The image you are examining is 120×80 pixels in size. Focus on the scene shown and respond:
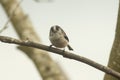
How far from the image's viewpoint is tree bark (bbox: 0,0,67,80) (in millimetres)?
2031

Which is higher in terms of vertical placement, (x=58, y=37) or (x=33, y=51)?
(x=58, y=37)

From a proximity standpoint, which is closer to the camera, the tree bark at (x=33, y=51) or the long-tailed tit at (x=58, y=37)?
the long-tailed tit at (x=58, y=37)

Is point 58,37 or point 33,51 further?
point 33,51

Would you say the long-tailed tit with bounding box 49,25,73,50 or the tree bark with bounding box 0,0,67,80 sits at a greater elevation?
the long-tailed tit with bounding box 49,25,73,50

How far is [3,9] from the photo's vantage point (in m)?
2.32

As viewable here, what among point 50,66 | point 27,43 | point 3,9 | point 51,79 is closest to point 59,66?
point 50,66

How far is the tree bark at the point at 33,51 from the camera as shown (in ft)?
6.66

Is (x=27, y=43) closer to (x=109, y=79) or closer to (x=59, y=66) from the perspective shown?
(x=109, y=79)

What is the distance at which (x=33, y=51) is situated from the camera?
2.25m

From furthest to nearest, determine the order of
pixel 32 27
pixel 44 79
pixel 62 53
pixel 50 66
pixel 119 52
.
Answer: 1. pixel 32 27
2. pixel 50 66
3. pixel 44 79
4. pixel 119 52
5. pixel 62 53

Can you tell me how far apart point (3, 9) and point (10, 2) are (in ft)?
0.29

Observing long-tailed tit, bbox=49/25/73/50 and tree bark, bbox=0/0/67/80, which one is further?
tree bark, bbox=0/0/67/80

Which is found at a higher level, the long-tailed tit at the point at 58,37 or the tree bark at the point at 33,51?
the long-tailed tit at the point at 58,37

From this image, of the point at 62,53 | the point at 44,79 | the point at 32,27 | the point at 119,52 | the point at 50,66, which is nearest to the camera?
the point at 62,53
